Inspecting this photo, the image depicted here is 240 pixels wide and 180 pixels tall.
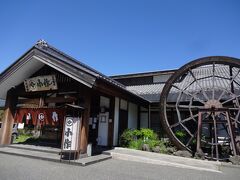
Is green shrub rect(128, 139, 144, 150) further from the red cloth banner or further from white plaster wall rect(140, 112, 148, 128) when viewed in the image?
the red cloth banner

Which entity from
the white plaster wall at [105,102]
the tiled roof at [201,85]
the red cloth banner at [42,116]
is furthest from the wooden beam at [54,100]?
the tiled roof at [201,85]

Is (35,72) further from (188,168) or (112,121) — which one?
(188,168)

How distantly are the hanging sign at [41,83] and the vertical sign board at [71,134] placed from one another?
7.56ft

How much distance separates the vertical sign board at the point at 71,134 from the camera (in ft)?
24.4

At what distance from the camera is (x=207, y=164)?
7.57 m

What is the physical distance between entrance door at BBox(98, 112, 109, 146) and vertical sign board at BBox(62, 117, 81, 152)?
11.7 ft

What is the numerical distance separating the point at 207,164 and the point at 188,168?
31.0 inches

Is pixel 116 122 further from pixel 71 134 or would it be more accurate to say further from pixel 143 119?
pixel 71 134

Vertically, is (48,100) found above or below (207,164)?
above

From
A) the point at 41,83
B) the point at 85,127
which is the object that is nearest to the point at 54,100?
the point at 41,83

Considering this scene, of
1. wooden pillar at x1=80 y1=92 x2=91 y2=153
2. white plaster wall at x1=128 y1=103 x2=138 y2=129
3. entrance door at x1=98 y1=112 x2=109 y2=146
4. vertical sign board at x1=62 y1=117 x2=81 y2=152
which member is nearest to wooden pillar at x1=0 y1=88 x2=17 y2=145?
vertical sign board at x1=62 y1=117 x2=81 y2=152

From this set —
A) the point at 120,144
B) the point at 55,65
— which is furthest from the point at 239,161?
the point at 55,65

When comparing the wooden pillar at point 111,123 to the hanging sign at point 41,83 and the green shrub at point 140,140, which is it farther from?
the hanging sign at point 41,83

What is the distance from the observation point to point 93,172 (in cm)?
618
